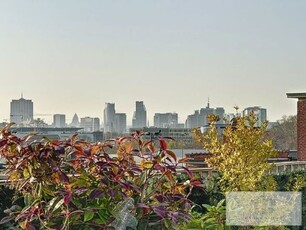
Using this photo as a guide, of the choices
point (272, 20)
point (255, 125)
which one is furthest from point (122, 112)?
point (255, 125)

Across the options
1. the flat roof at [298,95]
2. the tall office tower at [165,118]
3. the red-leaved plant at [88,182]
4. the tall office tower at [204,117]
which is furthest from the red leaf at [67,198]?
the flat roof at [298,95]

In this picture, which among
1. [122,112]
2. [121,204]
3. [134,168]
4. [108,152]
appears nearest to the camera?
[121,204]

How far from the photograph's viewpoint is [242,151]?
3.12 metres

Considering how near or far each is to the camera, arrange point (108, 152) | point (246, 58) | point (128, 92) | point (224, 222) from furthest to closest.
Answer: point (128, 92) → point (246, 58) → point (224, 222) → point (108, 152)

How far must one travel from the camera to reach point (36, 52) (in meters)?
7.27

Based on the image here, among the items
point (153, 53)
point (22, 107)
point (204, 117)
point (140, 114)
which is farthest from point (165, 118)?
point (204, 117)

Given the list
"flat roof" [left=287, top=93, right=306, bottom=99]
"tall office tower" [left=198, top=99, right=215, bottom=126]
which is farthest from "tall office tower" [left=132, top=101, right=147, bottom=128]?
"flat roof" [left=287, top=93, right=306, bottom=99]

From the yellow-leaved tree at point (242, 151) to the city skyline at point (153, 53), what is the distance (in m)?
2.67

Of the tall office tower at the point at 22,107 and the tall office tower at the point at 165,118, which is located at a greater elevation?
the tall office tower at the point at 22,107

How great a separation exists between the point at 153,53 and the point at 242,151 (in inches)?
166

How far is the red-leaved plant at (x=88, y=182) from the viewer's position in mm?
1700

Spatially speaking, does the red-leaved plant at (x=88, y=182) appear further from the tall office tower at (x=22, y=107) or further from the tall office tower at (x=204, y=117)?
the tall office tower at (x=22, y=107)

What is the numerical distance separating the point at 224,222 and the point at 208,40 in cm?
409

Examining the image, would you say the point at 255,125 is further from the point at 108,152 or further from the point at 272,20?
the point at 272,20
